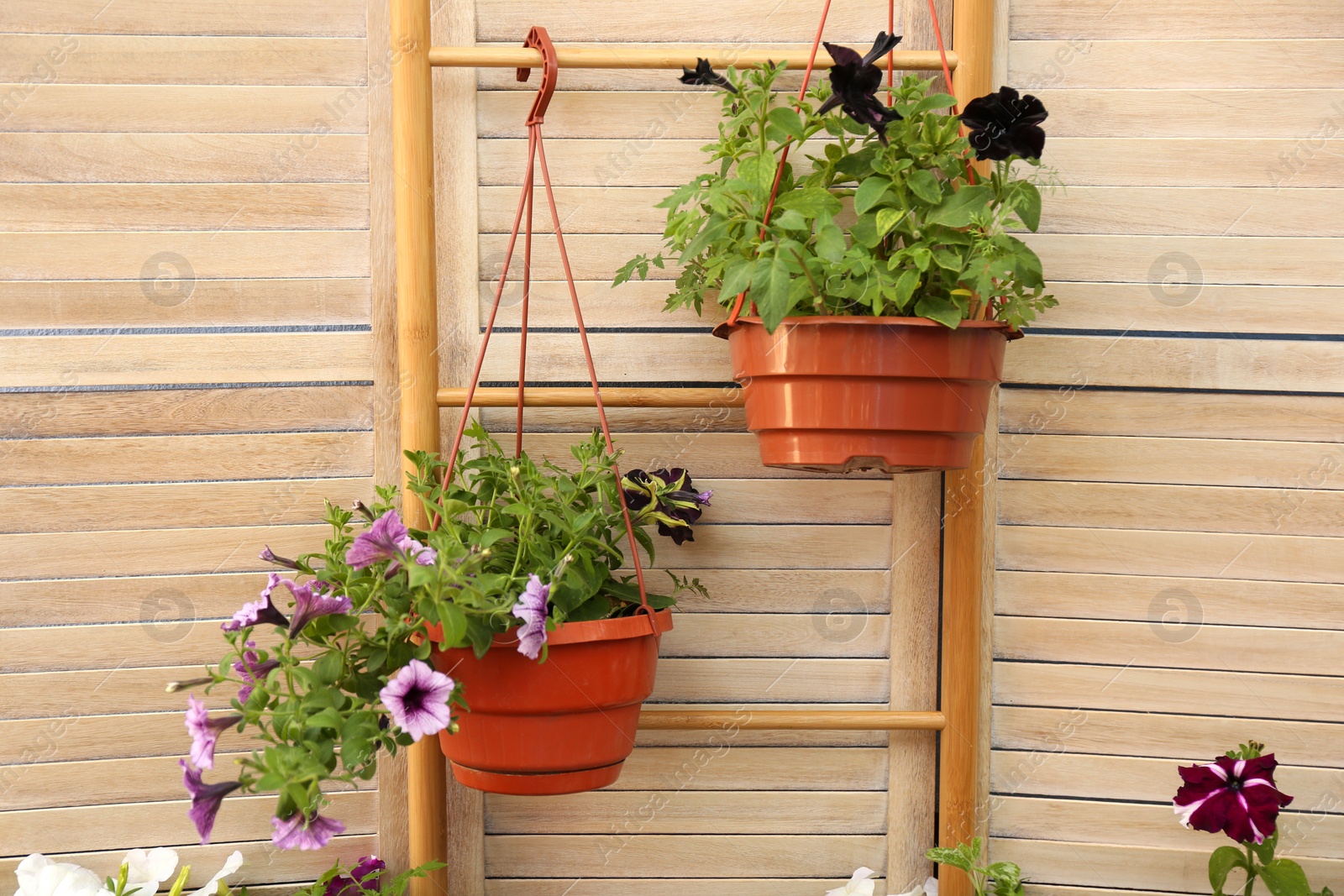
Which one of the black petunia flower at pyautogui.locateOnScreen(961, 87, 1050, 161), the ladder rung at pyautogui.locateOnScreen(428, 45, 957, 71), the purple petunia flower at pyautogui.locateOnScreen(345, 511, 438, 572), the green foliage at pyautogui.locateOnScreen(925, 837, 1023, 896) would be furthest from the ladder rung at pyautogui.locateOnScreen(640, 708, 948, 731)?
the ladder rung at pyautogui.locateOnScreen(428, 45, 957, 71)

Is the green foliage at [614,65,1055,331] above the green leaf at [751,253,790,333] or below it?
above

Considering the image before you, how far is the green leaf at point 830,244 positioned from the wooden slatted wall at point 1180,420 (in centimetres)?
54

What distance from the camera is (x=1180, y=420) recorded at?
5.06ft

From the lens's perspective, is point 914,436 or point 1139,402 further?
point 1139,402

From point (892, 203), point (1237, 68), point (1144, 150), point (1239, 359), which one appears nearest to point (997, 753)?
point (1239, 359)

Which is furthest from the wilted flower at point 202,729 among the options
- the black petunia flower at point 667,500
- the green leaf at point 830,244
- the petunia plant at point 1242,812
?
the petunia plant at point 1242,812

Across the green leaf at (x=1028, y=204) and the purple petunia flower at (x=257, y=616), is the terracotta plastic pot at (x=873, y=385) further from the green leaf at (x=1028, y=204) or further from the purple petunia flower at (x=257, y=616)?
the purple petunia flower at (x=257, y=616)

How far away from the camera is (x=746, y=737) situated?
1560 millimetres

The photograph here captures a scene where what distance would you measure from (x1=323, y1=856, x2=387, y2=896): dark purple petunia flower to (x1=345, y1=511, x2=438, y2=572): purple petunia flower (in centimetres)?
65

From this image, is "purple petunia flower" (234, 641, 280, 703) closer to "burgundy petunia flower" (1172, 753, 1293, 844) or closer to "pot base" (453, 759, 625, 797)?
"pot base" (453, 759, 625, 797)

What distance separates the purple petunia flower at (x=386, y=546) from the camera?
112 cm

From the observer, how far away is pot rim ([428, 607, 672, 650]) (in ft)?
3.88

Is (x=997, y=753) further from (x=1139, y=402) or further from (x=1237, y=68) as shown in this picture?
(x=1237, y=68)

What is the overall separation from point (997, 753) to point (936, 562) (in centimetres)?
35
